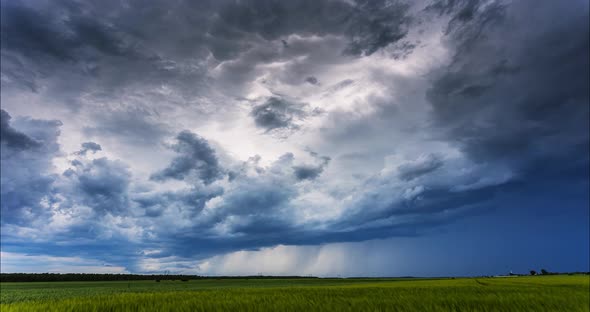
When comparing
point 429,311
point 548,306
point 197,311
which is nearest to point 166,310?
point 197,311

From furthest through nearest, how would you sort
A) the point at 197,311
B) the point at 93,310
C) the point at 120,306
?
the point at 120,306 → the point at 93,310 → the point at 197,311

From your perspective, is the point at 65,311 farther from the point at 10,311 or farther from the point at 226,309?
the point at 226,309

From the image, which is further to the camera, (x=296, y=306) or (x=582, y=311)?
(x=296, y=306)

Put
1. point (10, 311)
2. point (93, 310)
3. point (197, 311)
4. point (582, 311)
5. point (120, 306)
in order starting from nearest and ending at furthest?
point (582, 311), point (10, 311), point (197, 311), point (93, 310), point (120, 306)

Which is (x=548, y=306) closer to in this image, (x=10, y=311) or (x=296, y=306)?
(x=296, y=306)

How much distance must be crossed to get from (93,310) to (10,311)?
1.95m

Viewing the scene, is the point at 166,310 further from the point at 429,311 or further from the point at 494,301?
the point at 494,301

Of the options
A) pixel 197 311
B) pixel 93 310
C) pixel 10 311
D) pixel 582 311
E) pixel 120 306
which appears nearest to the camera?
pixel 582 311

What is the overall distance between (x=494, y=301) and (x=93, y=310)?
35.2ft

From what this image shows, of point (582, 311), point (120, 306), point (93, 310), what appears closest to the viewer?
point (582, 311)

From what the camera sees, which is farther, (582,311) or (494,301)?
(494,301)

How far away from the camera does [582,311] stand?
6.55 metres

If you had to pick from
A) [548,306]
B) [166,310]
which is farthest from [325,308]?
[548,306]

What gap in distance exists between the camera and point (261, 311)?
23.6 feet
